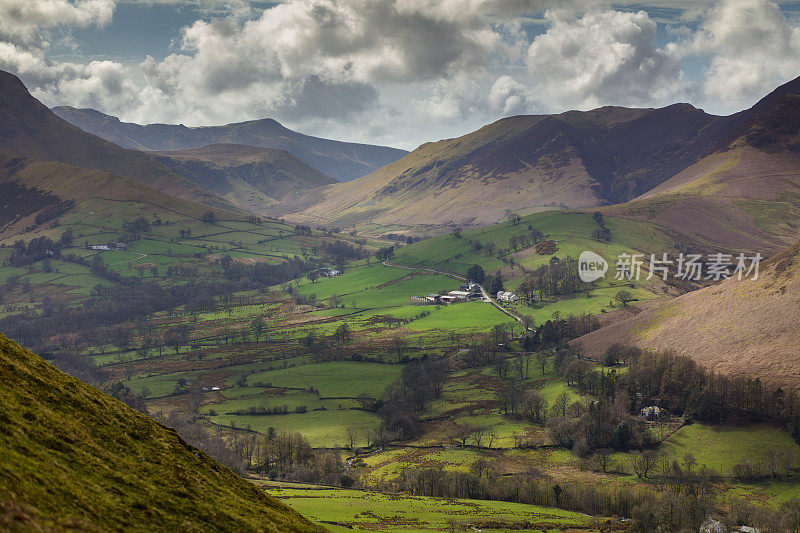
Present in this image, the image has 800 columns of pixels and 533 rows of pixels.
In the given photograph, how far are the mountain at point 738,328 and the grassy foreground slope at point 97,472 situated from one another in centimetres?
11005

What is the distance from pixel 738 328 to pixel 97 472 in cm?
13794

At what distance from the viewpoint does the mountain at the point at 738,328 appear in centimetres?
11988

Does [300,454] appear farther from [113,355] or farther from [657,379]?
[113,355]

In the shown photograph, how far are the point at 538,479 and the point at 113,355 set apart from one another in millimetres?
→ 156145

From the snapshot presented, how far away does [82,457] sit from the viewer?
112ft

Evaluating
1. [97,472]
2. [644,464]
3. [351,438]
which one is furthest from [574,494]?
[97,472]

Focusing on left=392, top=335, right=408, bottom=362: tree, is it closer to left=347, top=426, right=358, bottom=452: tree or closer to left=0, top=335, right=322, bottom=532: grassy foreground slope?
left=347, top=426, right=358, bottom=452: tree

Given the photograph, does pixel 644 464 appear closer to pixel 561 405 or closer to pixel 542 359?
pixel 561 405

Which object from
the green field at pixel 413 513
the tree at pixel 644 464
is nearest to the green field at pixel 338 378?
the green field at pixel 413 513

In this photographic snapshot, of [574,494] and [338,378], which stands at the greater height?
[338,378]

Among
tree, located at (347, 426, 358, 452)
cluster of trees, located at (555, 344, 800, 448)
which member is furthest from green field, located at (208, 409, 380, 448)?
cluster of trees, located at (555, 344, 800, 448)

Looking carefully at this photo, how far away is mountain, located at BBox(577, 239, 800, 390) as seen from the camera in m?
120

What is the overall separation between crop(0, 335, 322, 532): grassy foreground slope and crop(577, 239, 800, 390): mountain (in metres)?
110

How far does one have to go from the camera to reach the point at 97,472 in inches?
1316
